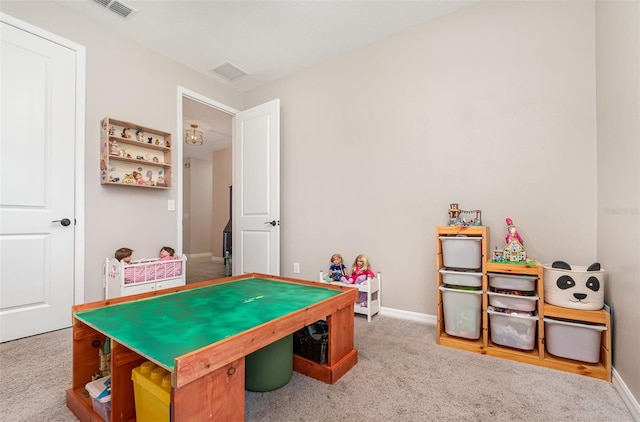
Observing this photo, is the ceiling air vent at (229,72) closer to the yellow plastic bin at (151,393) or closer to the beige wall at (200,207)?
the yellow plastic bin at (151,393)

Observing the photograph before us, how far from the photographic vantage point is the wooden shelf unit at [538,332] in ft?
5.26

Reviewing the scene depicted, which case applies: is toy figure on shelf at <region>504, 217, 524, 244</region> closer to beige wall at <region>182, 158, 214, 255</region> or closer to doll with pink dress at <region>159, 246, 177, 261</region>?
doll with pink dress at <region>159, 246, 177, 261</region>

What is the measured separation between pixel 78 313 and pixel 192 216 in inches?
242

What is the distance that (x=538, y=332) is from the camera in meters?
1.79

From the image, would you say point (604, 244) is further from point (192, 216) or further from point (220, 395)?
point (192, 216)

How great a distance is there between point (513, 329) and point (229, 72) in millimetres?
3681

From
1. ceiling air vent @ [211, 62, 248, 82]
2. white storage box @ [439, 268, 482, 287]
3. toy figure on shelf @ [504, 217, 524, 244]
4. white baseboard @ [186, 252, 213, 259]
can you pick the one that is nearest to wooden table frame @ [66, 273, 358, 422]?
white storage box @ [439, 268, 482, 287]

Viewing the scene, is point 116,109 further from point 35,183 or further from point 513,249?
point 513,249

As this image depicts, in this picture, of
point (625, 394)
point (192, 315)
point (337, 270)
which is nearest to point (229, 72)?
point (337, 270)

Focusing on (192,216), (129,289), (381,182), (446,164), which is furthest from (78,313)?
(192,216)

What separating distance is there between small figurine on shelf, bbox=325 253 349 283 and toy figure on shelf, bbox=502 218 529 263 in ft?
4.41

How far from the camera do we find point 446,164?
2.46m

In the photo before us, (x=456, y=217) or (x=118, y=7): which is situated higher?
(x=118, y=7)

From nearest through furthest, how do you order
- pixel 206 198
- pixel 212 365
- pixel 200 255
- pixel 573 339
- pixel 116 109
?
pixel 212 365 → pixel 573 339 → pixel 116 109 → pixel 200 255 → pixel 206 198
